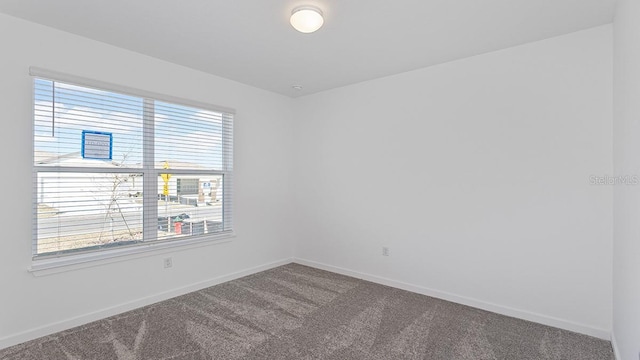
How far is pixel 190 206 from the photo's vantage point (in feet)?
12.0

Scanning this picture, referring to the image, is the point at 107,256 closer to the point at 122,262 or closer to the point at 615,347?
the point at 122,262

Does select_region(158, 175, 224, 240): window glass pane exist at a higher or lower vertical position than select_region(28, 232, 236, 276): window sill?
higher

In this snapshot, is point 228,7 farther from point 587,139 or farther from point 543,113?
point 587,139

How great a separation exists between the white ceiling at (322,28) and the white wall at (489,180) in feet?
1.07

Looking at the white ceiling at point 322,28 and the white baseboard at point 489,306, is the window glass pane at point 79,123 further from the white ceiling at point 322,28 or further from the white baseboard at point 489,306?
the white baseboard at point 489,306

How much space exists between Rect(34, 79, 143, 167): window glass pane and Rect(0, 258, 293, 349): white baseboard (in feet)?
4.45

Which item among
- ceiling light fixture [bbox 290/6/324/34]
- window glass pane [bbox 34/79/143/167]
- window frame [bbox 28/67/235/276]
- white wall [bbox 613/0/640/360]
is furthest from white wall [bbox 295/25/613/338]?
window glass pane [bbox 34/79/143/167]

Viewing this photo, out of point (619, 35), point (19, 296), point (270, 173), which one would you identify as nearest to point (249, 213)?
point (270, 173)

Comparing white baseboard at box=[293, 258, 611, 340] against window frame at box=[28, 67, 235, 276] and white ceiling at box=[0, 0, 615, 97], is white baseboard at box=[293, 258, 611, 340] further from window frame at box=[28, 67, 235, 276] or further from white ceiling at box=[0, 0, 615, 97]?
white ceiling at box=[0, 0, 615, 97]

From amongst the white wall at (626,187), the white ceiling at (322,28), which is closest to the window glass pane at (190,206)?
the white ceiling at (322,28)

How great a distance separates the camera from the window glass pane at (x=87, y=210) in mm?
2646

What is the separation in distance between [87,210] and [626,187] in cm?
419

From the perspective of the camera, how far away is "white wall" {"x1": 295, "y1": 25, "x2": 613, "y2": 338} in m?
2.61

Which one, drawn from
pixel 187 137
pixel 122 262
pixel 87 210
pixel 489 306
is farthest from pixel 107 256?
pixel 489 306
